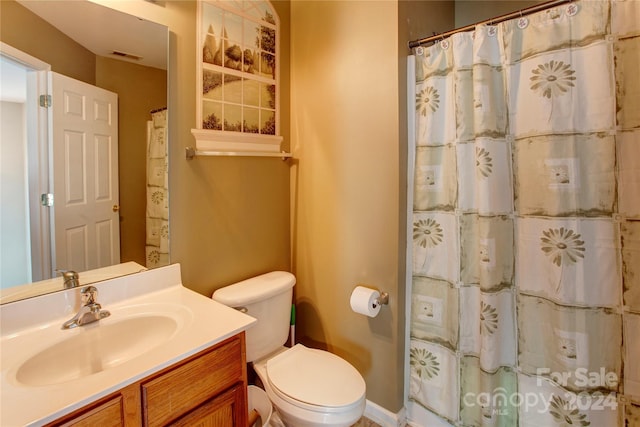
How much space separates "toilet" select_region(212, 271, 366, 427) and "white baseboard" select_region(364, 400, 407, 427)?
15.3 inches

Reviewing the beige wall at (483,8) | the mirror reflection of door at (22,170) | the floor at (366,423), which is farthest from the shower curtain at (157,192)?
the beige wall at (483,8)

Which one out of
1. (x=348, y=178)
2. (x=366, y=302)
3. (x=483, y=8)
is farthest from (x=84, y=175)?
Result: (x=483, y=8)

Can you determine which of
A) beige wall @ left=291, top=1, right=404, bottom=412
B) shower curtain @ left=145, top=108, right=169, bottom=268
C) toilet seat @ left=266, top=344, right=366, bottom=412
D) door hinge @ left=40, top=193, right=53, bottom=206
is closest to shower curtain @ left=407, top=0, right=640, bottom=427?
beige wall @ left=291, top=1, right=404, bottom=412

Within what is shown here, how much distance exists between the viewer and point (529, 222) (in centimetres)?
133

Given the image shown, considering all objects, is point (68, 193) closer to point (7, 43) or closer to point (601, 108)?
point (7, 43)

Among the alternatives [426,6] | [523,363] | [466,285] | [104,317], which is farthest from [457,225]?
[104,317]

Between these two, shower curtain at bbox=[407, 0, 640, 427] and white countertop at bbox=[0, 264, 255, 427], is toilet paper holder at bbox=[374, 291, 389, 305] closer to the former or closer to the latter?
shower curtain at bbox=[407, 0, 640, 427]

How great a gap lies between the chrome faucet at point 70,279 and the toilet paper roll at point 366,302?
1.15 meters

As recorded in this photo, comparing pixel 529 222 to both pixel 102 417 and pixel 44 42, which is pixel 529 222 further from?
pixel 44 42

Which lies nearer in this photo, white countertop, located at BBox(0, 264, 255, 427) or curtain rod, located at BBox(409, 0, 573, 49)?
white countertop, located at BBox(0, 264, 255, 427)

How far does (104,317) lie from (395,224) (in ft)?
4.12

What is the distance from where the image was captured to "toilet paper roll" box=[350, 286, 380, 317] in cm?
158

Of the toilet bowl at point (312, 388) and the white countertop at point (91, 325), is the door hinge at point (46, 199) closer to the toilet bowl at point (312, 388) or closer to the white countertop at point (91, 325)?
the white countertop at point (91, 325)

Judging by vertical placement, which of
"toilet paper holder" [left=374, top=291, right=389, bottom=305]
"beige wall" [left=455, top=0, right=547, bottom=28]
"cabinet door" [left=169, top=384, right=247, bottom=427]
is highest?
"beige wall" [left=455, top=0, right=547, bottom=28]
